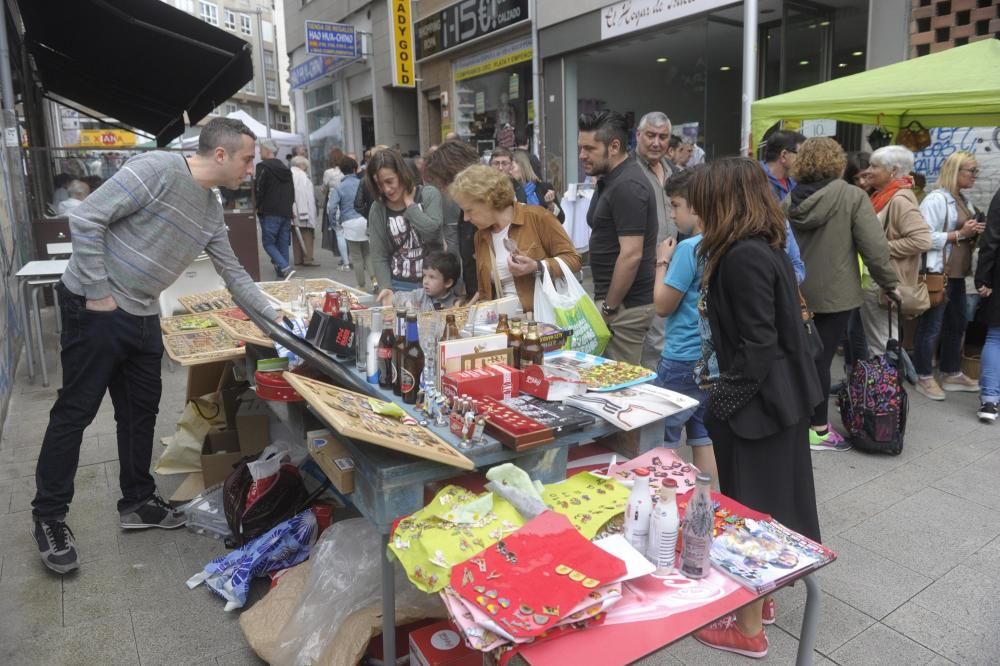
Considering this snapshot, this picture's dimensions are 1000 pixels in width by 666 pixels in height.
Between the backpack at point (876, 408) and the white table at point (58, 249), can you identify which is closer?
the backpack at point (876, 408)

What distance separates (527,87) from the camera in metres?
13.4

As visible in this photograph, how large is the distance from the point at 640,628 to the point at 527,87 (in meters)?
12.9

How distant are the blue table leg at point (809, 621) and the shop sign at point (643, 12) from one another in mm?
8967

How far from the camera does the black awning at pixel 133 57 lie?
8445 mm

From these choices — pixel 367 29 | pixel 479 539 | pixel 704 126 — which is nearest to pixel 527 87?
pixel 704 126

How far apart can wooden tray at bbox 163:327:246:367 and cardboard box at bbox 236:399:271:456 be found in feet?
1.15

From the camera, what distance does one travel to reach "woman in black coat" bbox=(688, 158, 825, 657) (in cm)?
223

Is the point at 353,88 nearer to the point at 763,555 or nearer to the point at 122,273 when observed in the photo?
the point at 122,273

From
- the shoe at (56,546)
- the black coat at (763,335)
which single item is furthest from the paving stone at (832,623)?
the shoe at (56,546)

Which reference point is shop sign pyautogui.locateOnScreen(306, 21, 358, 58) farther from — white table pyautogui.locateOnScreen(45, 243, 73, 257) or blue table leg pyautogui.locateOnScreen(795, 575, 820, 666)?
blue table leg pyautogui.locateOnScreen(795, 575, 820, 666)

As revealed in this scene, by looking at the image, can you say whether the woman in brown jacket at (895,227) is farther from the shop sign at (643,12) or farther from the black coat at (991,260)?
the shop sign at (643,12)

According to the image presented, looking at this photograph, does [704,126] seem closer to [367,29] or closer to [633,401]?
[633,401]

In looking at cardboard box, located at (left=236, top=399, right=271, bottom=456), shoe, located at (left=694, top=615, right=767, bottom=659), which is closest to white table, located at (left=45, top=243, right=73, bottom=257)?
cardboard box, located at (left=236, top=399, right=271, bottom=456)

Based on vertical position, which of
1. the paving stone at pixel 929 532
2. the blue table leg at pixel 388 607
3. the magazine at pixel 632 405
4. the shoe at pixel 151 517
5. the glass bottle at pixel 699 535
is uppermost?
the magazine at pixel 632 405
